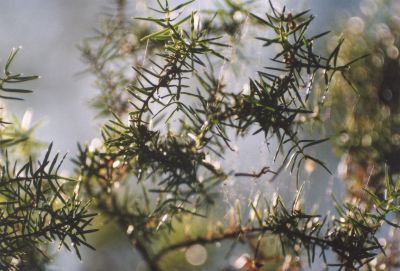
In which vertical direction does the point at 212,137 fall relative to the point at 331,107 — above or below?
below

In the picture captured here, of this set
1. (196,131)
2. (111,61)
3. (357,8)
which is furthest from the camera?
(357,8)

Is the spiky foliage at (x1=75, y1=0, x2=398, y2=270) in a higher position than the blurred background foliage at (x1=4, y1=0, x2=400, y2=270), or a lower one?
lower

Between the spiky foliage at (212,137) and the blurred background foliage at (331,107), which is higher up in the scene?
the blurred background foliage at (331,107)

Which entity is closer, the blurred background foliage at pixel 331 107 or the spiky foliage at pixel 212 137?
the spiky foliage at pixel 212 137

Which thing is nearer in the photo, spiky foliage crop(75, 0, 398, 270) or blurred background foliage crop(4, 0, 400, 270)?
spiky foliage crop(75, 0, 398, 270)

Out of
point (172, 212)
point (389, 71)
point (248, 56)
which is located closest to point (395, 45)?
point (389, 71)

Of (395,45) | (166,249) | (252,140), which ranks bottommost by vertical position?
(166,249)

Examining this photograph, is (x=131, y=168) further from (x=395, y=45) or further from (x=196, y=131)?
(x=395, y=45)

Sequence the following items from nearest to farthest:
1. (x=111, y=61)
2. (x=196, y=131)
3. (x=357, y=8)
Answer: (x=196, y=131), (x=111, y=61), (x=357, y=8)
